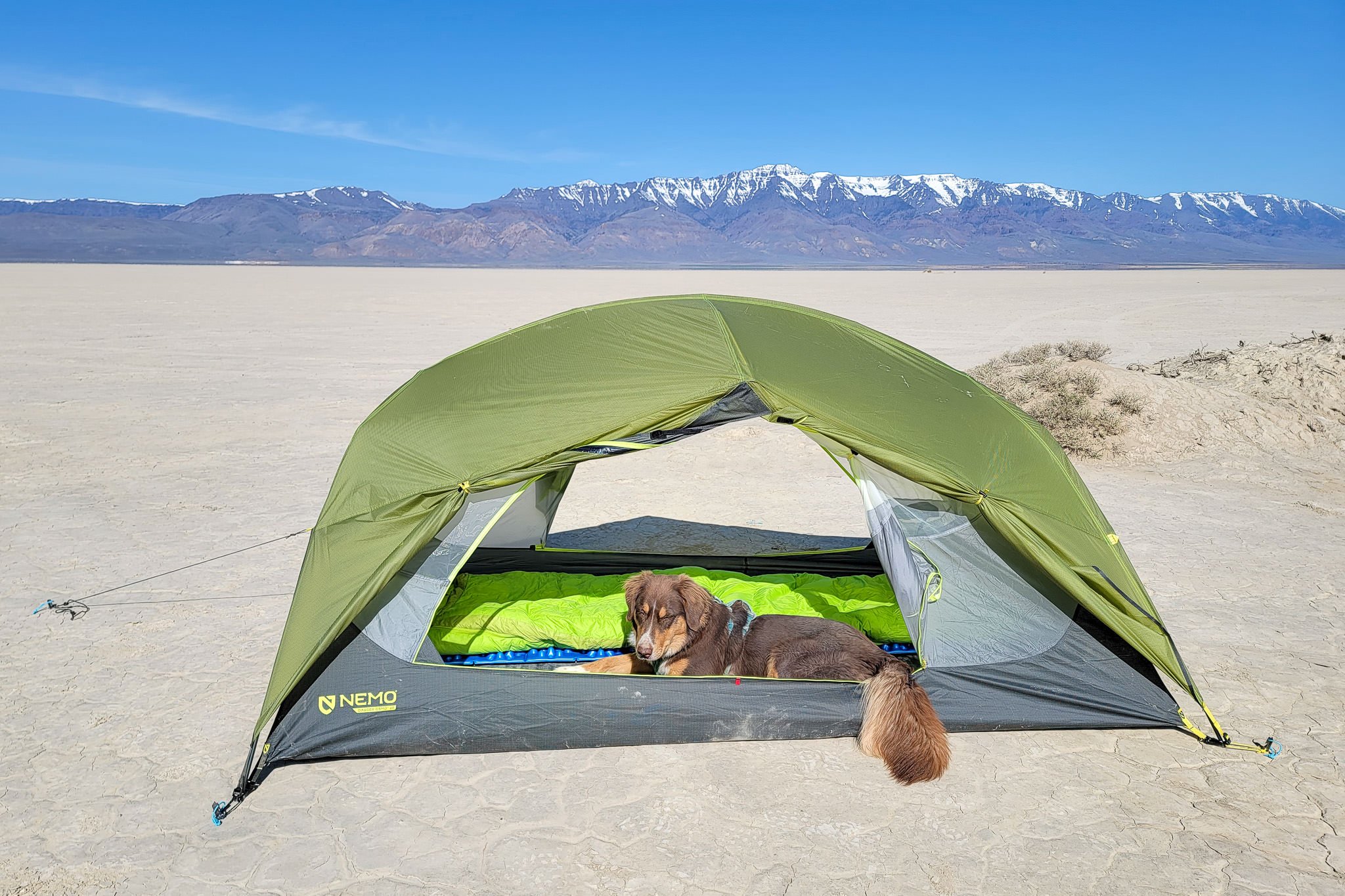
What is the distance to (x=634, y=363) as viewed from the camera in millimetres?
5594

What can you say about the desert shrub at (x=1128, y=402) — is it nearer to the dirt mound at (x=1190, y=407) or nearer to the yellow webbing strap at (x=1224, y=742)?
the dirt mound at (x=1190, y=407)

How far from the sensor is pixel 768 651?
525 cm

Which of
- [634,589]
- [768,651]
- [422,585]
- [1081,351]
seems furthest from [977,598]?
[1081,351]

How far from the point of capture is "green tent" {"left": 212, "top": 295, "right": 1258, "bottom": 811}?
4.95 m

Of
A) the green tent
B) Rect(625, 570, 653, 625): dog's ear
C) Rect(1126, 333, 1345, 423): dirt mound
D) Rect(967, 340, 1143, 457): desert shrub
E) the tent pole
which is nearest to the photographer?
the tent pole

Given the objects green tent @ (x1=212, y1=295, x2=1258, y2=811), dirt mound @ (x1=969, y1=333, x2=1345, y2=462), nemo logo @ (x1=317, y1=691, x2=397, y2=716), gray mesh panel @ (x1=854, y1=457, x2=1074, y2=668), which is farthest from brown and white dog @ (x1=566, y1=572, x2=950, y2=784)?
dirt mound @ (x1=969, y1=333, x2=1345, y2=462)

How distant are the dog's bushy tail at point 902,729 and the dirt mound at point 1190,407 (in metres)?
8.34

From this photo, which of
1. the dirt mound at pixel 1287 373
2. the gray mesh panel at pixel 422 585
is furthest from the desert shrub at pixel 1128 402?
the gray mesh panel at pixel 422 585

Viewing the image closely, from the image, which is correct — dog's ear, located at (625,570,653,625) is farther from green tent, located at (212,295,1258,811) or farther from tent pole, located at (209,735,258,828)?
tent pole, located at (209,735,258,828)

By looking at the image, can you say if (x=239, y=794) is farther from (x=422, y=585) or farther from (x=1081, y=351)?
(x=1081, y=351)

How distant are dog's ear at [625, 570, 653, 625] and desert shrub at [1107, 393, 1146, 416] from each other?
9.72 metres

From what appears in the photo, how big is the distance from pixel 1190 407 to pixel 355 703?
1206 cm

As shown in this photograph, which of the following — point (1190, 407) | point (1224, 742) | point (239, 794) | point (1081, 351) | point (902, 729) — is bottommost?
point (1224, 742)

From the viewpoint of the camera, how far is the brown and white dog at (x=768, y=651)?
4.81m
